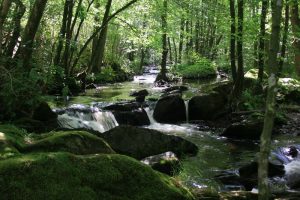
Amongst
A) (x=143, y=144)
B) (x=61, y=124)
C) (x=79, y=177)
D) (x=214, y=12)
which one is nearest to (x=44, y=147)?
(x=79, y=177)

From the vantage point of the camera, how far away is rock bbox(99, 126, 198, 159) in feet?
31.4

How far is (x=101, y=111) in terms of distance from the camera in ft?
45.8

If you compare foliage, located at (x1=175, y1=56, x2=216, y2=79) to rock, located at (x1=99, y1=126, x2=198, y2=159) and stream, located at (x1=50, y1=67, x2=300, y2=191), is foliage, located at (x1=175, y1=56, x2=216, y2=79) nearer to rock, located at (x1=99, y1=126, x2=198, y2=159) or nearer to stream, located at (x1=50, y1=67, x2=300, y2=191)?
stream, located at (x1=50, y1=67, x2=300, y2=191)

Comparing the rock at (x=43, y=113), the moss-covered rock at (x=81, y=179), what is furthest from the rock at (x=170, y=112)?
the moss-covered rock at (x=81, y=179)

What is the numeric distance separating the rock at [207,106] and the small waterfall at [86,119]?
3.53m

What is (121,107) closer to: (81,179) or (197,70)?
(81,179)

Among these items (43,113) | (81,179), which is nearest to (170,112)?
(43,113)

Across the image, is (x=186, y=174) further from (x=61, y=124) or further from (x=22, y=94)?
(x=61, y=124)

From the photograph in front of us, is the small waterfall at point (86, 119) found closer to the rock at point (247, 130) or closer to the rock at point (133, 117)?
the rock at point (133, 117)

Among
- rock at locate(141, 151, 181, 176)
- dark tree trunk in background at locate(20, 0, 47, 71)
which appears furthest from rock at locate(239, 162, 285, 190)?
dark tree trunk in background at locate(20, 0, 47, 71)

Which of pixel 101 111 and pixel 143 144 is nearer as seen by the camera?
pixel 143 144

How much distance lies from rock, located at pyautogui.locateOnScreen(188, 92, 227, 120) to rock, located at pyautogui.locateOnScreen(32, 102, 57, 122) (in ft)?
20.7

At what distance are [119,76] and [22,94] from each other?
21.8m

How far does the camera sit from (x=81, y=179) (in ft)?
13.5
